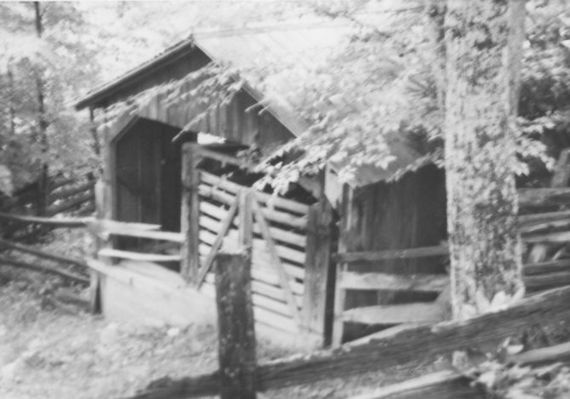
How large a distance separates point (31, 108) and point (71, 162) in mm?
1194

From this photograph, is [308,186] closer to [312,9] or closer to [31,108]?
[312,9]

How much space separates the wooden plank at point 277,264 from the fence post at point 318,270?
0.56 ft

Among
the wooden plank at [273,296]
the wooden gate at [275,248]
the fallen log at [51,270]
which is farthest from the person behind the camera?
the fallen log at [51,270]

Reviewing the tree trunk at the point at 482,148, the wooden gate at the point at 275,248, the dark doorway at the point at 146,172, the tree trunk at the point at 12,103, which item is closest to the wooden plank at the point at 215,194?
the wooden gate at the point at 275,248

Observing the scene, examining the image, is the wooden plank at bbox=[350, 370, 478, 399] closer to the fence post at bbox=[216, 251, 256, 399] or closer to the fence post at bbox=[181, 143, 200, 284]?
the fence post at bbox=[216, 251, 256, 399]

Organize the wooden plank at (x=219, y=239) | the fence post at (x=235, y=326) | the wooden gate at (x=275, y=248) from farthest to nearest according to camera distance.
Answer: the wooden plank at (x=219, y=239), the wooden gate at (x=275, y=248), the fence post at (x=235, y=326)

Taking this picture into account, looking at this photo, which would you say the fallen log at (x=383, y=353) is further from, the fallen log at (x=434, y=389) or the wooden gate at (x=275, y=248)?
the wooden gate at (x=275, y=248)

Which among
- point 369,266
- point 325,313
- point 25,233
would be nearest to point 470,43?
point 369,266

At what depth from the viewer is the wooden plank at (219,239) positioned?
315 inches

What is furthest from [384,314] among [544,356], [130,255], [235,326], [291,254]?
[130,255]

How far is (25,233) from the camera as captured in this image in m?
12.4

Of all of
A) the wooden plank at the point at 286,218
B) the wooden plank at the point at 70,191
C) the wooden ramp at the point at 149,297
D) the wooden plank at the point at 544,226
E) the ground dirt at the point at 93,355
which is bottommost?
the ground dirt at the point at 93,355

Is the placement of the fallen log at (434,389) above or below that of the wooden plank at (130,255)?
above

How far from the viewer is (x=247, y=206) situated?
7832 mm
